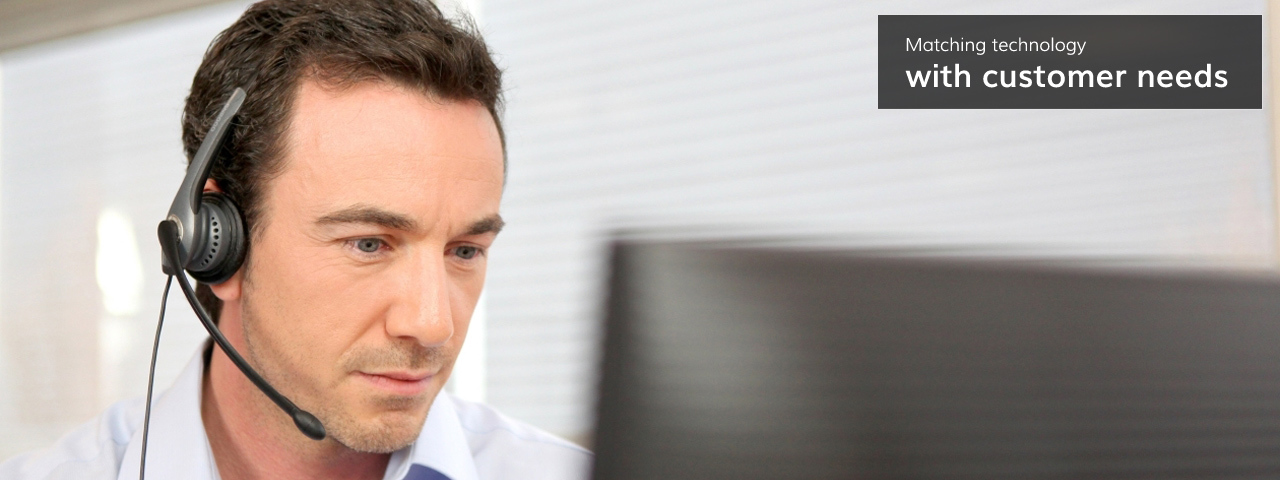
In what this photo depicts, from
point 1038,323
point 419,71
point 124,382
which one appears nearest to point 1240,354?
point 1038,323

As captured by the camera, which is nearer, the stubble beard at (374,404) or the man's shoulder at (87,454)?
the stubble beard at (374,404)

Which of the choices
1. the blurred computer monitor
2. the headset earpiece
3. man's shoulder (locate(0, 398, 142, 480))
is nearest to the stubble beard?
the headset earpiece

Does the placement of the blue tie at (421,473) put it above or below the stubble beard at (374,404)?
below

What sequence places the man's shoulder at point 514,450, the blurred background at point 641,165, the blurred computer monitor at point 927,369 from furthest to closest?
1. the blurred background at point 641,165
2. the man's shoulder at point 514,450
3. the blurred computer monitor at point 927,369

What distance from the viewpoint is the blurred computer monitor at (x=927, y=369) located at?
1.24 ft

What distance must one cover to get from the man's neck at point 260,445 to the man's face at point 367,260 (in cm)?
9

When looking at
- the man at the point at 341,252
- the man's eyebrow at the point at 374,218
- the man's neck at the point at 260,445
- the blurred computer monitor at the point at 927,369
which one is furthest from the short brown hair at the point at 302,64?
the blurred computer monitor at the point at 927,369

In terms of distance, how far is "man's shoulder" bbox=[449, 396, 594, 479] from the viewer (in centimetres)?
128

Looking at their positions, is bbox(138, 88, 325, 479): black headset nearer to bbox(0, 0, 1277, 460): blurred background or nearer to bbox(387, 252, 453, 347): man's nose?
bbox(387, 252, 453, 347): man's nose

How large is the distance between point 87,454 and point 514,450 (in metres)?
0.52

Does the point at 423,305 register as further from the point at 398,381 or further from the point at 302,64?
the point at 302,64

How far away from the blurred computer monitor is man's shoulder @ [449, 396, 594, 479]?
88 centimetres

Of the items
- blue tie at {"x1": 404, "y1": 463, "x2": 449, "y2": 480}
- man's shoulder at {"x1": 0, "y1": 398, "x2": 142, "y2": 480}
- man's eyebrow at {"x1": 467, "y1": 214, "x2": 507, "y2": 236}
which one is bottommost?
blue tie at {"x1": 404, "y1": 463, "x2": 449, "y2": 480}

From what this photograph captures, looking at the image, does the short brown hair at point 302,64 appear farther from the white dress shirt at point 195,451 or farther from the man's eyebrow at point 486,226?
the white dress shirt at point 195,451
